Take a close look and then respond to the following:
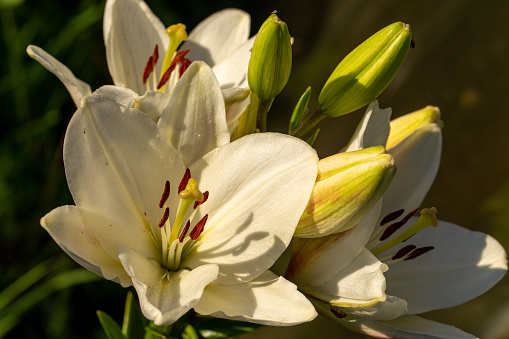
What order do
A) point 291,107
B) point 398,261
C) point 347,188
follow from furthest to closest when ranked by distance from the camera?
point 291,107 → point 398,261 → point 347,188

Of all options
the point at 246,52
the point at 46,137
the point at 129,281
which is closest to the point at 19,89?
the point at 46,137

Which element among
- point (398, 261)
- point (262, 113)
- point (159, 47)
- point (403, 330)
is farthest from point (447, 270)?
point (159, 47)

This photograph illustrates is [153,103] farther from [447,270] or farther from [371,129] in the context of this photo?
[447,270]

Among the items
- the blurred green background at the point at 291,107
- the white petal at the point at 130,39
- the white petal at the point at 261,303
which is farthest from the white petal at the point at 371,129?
the blurred green background at the point at 291,107

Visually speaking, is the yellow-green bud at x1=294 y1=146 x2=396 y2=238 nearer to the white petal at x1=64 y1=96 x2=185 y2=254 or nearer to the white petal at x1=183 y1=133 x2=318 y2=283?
the white petal at x1=183 y1=133 x2=318 y2=283

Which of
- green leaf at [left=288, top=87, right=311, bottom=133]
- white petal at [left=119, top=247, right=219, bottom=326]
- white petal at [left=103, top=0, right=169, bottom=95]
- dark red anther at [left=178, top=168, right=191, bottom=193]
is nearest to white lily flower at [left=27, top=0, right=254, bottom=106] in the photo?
white petal at [left=103, top=0, right=169, bottom=95]

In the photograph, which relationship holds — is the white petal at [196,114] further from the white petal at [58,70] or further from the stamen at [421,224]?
the stamen at [421,224]
